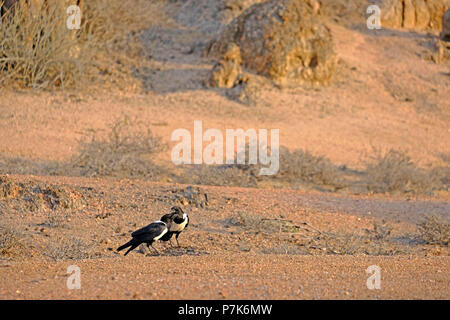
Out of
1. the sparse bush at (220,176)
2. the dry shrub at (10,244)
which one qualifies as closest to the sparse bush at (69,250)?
the dry shrub at (10,244)

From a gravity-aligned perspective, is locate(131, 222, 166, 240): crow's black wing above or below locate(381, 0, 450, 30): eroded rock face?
below

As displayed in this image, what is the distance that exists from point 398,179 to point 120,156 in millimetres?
3939

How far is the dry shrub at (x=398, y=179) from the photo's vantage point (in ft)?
31.7

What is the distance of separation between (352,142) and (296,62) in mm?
3276

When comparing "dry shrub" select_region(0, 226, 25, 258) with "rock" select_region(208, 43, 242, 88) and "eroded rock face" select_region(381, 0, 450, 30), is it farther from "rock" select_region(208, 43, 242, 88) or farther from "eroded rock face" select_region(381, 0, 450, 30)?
"eroded rock face" select_region(381, 0, 450, 30)

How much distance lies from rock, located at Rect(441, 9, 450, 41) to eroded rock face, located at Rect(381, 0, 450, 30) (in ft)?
3.85

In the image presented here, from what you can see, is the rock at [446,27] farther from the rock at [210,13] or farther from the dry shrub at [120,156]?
the dry shrub at [120,156]

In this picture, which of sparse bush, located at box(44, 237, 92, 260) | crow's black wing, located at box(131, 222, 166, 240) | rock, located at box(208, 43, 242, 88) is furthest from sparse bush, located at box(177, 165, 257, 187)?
rock, located at box(208, 43, 242, 88)

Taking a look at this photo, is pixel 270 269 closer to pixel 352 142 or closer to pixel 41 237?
pixel 41 237

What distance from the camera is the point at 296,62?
14422 mm

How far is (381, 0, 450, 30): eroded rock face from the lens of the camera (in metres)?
18.2

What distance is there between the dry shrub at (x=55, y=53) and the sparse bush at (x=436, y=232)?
7.76 m

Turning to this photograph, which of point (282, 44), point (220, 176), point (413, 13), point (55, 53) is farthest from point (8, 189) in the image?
point (413, 13)
